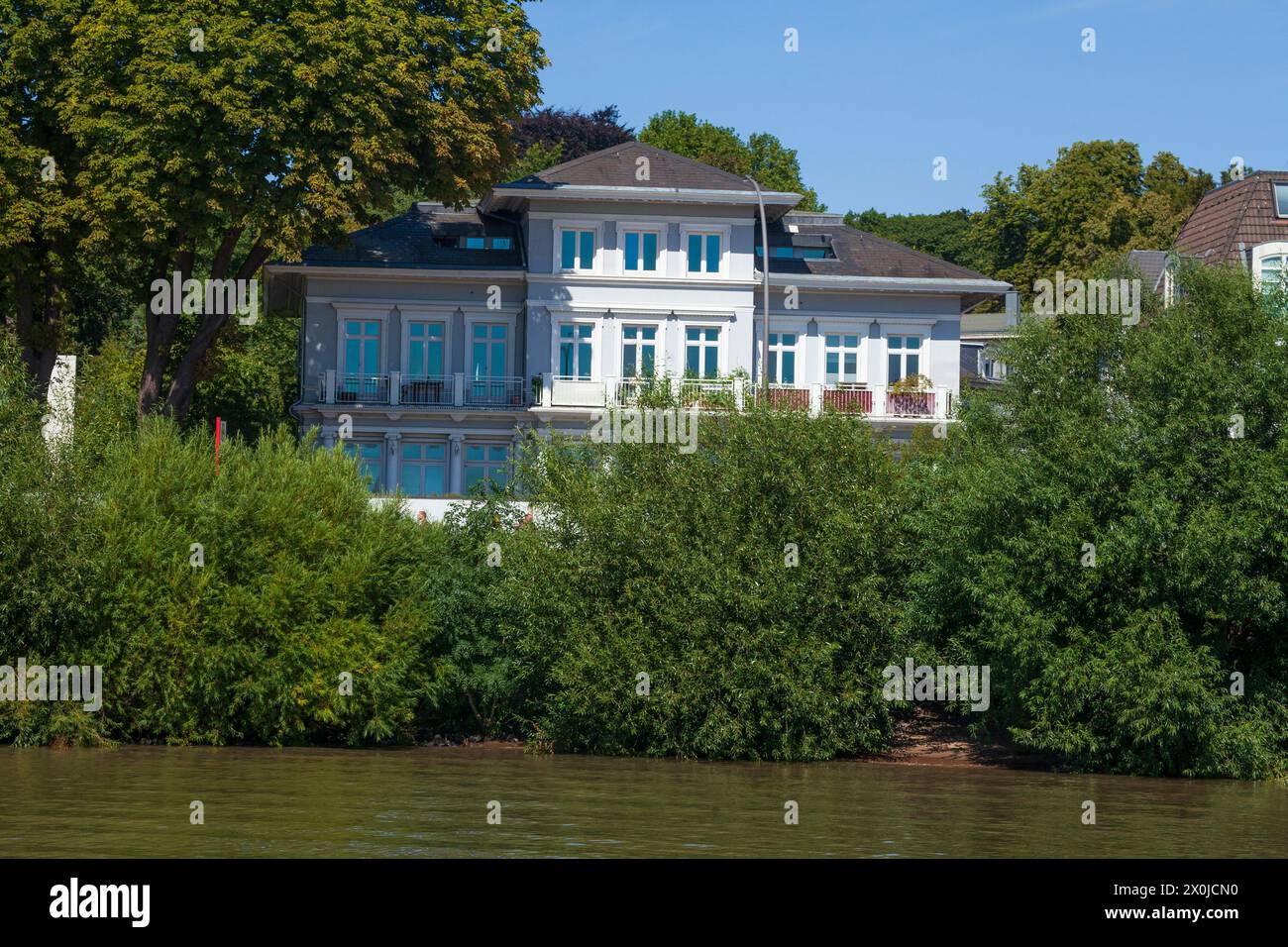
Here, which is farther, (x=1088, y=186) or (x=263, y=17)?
(x=1088, y=186)

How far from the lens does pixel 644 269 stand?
5428cm

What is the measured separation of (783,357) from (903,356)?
3.88 metres

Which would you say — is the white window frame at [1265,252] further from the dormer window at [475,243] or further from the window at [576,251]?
the dormer window at [475,243]

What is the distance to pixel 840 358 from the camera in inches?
2203

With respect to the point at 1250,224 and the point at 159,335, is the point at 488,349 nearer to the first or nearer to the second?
the point at 159,335

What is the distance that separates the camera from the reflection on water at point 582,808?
71.6 ft

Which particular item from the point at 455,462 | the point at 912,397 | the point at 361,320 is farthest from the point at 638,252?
the point at 912,397

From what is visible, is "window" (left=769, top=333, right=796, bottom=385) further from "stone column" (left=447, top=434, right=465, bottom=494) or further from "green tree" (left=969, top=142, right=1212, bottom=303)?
"green tree" (left=969, top=142, right=1212, bottom=303)

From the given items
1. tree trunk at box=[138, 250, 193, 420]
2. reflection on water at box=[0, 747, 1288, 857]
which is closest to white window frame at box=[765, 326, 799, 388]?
tree trunk at box=[138, 250, 193, 420]

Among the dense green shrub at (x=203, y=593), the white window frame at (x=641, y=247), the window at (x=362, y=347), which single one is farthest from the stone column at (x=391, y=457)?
the dense green shrub at (x=203, y=593)

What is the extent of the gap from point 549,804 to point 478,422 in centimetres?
2841

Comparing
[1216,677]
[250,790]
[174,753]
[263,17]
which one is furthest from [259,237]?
[1216,677]
